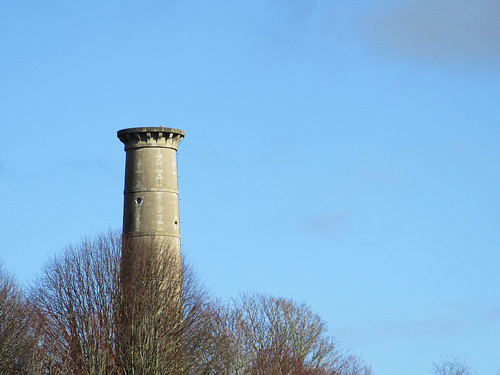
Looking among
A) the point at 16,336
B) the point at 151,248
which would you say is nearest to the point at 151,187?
the point at 151,248

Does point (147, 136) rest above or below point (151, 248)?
above

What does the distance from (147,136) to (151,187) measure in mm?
2712

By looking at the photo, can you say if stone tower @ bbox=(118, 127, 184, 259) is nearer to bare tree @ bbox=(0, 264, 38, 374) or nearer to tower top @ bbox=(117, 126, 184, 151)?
tower top @ bbox=(117, 126, 184, 151)

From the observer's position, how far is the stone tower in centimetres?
5812

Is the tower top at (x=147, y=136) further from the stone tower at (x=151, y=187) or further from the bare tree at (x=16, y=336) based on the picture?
the bare tree at (x=16, y=336)

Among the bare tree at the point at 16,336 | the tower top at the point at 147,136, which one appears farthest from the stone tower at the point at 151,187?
the bare tree at the point at 16,336

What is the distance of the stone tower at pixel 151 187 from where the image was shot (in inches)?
2288

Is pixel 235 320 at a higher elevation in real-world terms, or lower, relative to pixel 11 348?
higher

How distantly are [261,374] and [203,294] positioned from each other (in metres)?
6.29

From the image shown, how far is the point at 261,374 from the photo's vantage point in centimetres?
6347

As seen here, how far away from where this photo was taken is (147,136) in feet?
194

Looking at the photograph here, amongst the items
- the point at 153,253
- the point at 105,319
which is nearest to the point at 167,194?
the point at 153,253

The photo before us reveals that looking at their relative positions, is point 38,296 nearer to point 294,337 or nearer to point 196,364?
point 196,364

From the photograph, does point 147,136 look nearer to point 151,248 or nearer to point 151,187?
point 151,187
